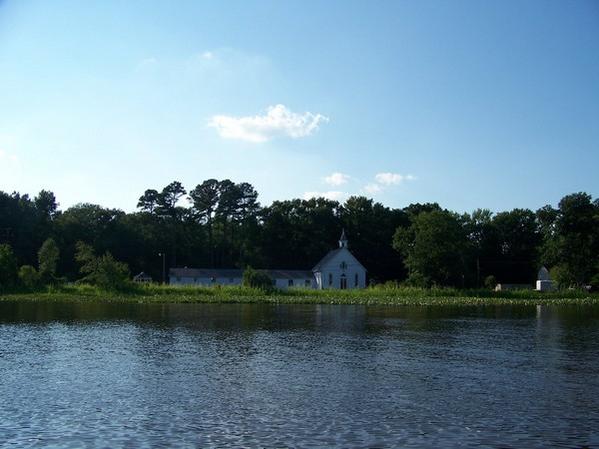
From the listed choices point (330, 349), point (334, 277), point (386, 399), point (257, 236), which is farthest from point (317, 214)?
point (386, 399)

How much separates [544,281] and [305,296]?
55.1 m

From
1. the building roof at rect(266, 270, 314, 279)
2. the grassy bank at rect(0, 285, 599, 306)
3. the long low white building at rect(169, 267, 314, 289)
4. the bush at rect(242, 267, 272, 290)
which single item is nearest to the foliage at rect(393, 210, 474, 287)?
the grassy bank at rect(0, 285, 599, 306)

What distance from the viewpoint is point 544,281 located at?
105375mm

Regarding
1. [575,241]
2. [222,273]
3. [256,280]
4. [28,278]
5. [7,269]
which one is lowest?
[256,280]

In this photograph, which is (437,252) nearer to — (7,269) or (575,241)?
(575,241)

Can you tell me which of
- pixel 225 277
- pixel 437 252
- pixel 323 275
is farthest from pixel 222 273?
pixel 437 252

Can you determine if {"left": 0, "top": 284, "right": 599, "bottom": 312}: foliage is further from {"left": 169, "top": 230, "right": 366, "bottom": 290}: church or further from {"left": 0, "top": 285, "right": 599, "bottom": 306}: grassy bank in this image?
{"left": 169, "top": 230, "right": 366, "bottom": 290}: church

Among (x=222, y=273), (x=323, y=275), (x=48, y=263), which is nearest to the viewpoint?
(x=48, y=263)

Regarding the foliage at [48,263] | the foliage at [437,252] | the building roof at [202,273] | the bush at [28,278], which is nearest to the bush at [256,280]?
the foliage at [437,252]

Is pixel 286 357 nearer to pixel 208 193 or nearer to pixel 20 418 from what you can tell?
pixel 20 418

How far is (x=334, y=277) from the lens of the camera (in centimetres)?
9856

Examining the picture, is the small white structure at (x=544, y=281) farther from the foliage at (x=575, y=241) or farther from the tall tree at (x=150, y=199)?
the tall tree at (x=150, y=199)

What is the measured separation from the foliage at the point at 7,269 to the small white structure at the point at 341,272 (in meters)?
46.7

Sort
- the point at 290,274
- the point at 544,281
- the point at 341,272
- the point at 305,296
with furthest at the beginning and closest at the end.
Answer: the point at 544,281 → the point at 290,274 → the point at 341,272 → the point at 305,296
